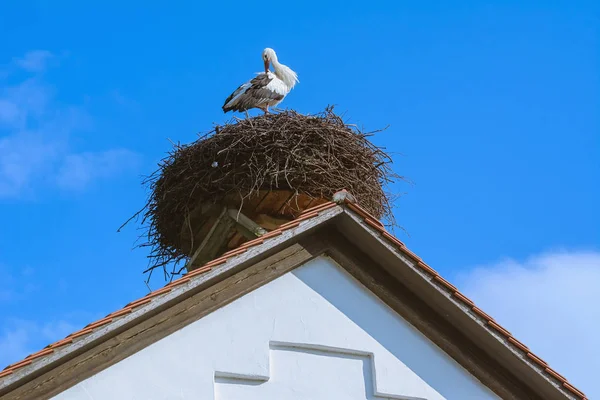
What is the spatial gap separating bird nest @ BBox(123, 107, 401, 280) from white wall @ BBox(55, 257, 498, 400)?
335 centimetres

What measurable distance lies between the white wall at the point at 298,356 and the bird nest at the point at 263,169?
3346mm

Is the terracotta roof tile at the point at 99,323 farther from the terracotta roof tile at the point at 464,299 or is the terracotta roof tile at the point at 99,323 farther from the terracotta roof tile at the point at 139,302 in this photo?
the terracotta roof tile at the point at 464,299

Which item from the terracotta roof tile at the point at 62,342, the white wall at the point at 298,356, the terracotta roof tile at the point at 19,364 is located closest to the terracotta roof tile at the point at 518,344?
the white wall at the point at 298,356

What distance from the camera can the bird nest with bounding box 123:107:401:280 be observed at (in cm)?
1007

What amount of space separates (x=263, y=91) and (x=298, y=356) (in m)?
7.64

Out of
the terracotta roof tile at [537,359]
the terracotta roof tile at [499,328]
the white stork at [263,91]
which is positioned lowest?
the terracotta roof tile at [537,359]

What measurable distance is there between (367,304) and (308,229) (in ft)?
2.02

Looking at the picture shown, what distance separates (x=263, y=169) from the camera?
10008mm

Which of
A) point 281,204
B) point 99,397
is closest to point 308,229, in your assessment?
point 99,397

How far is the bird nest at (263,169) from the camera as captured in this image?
10.1m

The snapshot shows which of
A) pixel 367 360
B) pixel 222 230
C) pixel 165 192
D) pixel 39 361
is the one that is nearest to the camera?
pixel 39 361

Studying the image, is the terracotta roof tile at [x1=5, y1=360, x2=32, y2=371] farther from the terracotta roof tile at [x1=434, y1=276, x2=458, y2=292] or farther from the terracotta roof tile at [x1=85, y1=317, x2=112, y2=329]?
the terracotta roof tile at [x1=434, y1=276, x2=458, y2=292]

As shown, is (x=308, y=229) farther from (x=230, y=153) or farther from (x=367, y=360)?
(x=230, y=153)

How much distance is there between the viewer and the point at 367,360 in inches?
254
